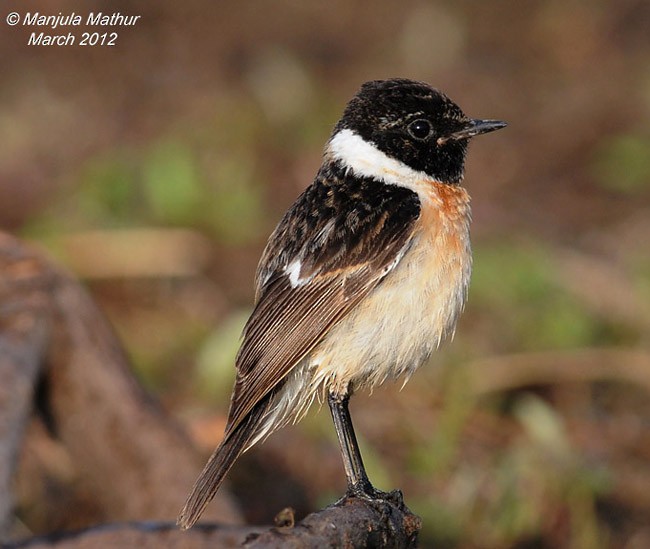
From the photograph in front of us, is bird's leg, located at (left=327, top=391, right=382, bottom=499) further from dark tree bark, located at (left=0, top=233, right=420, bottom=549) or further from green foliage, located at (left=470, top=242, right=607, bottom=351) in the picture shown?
green foliage, located at (left=470, top=242, right=607, bottom=351)

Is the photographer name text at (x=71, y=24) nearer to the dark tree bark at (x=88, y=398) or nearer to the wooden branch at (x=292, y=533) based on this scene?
the dark tree bark at (x=88, y=398)

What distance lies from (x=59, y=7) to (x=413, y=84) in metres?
8.91

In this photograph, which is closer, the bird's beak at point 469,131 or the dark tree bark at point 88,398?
the bird's beak at point 469,131

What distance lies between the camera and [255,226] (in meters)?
10.6

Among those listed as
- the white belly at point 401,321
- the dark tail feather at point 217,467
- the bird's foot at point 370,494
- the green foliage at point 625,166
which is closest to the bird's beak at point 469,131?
the white belly at point 401,321

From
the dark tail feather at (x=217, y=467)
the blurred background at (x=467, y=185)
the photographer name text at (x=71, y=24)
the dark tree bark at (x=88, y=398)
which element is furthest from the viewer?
the photographer name text at (x=71, y=24)

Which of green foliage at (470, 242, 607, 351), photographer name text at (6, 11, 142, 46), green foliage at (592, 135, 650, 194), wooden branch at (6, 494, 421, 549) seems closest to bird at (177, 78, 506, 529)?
wooden branch at (6, 494, 421, 549)

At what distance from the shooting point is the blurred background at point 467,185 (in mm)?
7504

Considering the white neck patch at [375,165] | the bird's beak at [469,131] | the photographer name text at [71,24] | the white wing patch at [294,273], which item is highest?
the photographer name text at [71,24]

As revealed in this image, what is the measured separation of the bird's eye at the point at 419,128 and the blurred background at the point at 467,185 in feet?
7.46

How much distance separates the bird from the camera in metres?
4.90

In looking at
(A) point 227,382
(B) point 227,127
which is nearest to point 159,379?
(A) point 227,382

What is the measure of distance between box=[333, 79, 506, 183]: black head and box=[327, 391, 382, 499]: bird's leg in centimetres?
104

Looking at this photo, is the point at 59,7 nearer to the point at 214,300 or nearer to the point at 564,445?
the point at 214,300
